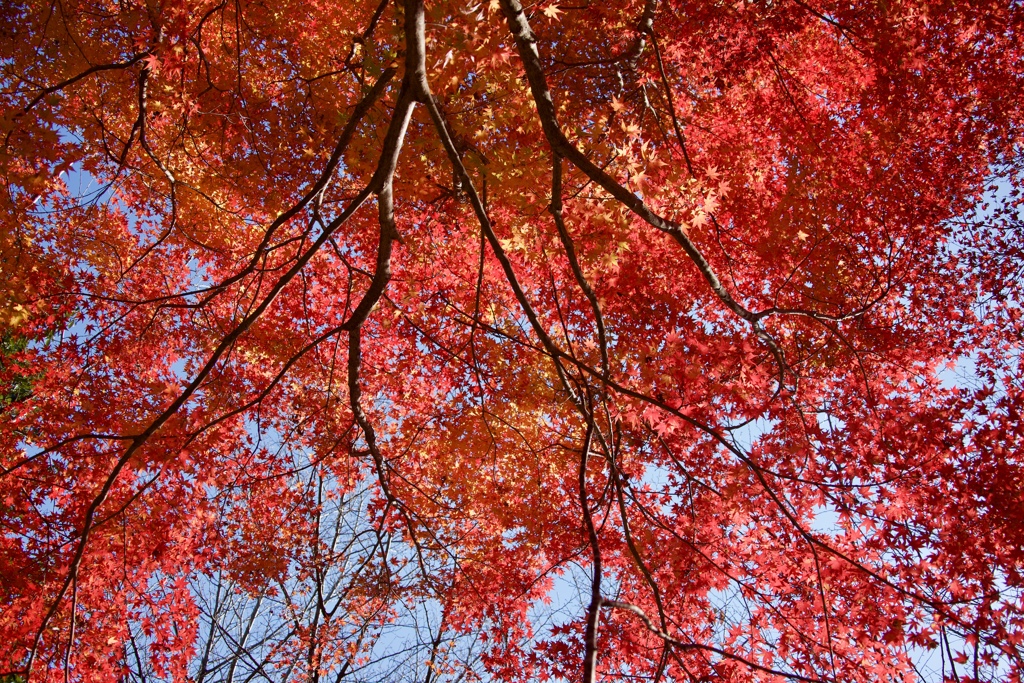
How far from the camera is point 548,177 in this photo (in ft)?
17.6

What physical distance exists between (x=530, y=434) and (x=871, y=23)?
22.9 feet

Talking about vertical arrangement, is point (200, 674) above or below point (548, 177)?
below

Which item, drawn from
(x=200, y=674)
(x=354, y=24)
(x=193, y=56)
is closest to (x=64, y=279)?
(x=193, y=56)

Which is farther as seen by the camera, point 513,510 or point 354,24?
point 354,24

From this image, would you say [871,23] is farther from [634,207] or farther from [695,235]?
[634,207]

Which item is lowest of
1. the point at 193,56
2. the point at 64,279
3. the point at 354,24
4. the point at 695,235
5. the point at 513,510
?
the point at 513,510

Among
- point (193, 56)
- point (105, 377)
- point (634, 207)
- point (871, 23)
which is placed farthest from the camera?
point (105, 377)

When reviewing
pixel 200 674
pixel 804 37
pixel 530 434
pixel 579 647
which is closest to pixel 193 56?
pixel 530 434

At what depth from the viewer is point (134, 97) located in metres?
8.73

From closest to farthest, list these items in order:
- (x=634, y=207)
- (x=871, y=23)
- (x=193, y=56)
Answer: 1. (x=634, y=207)
2. (x=193, y=56)
3. (x=871, y=23)

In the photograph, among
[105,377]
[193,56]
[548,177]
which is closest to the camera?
[548,177]

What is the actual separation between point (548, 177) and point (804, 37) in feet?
21.4

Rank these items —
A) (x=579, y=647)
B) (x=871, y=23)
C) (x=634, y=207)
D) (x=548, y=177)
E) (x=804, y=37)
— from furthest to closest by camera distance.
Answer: (x=804, y=37) → (x=871, y=23) → (x=579, y=647) → (x=548, y=177) → (x=634, y=207)

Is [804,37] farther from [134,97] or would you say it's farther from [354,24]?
[134,97]
